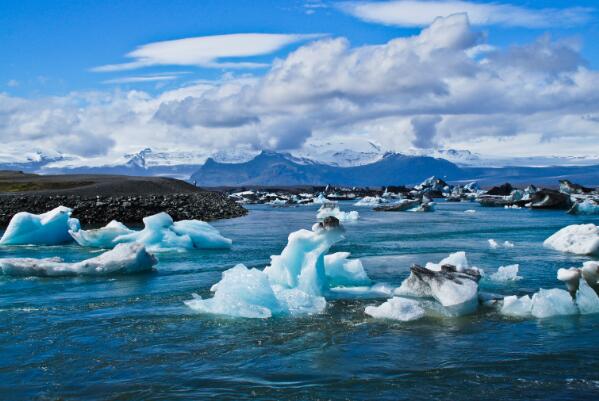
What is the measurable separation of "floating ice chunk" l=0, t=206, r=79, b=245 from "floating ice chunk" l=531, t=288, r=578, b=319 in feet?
60.7

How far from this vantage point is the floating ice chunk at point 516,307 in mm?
10984

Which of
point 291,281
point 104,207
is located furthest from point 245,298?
point 104,207

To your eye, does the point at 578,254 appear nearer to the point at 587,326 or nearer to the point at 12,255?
the point at 587,326

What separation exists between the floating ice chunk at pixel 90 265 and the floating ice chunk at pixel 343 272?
17.9ft

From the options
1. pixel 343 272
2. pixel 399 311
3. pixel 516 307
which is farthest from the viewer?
pixel 343 272

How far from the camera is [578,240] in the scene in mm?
20281

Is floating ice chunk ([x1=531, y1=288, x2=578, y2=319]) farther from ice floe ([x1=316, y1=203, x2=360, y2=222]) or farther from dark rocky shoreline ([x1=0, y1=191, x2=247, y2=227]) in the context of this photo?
ice floe ([x1=316, y1=203, x2=360, y2=222])

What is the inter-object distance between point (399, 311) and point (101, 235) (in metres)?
14.5

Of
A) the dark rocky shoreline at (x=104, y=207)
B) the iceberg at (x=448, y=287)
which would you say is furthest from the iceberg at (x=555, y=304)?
the dark rocky shoreline at (x=104, y=207)

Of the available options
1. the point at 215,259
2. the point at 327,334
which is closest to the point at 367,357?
the point at 327,334

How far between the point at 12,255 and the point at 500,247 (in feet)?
54.6

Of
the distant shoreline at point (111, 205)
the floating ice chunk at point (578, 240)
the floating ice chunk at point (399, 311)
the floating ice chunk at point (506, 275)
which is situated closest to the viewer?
the floating ice chunk at point (399, 311)

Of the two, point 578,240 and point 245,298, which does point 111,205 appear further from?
point 245,298

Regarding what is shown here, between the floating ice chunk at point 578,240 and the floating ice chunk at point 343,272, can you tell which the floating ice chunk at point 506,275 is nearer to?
the floating ice chunk at point 343,272
